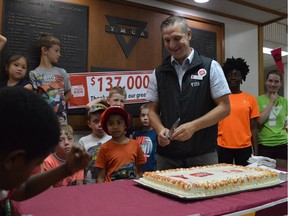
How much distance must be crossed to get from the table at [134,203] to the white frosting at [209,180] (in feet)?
0.11

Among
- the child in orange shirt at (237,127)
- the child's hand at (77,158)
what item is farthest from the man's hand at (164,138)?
the child in orange shirt at (237,127)

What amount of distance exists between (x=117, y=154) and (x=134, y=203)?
103 cm

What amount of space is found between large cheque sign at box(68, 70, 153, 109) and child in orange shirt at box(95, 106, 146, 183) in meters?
1.22

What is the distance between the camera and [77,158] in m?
0.79

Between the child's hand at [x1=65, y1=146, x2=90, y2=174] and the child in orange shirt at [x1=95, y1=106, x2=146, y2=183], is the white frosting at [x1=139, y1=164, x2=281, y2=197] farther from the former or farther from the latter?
the child in orange shirt at [x1=95, y1=106, x2=146, y2=183]

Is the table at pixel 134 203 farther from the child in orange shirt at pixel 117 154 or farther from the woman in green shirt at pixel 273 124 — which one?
the woman in green shirt at pixel 273 124

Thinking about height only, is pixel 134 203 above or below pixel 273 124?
below

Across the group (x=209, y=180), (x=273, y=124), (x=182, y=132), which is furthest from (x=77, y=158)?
(x=273, y=124)

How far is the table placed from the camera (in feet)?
3.20

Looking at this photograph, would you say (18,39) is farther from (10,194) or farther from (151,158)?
(10,194)

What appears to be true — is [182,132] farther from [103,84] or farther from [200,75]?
[103,84]

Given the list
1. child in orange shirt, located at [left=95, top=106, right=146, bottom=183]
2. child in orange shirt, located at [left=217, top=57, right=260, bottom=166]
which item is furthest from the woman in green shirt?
child in orange shirt, located at [left=95, top=106, right=146, bottom=183]

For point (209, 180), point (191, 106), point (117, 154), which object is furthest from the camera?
point (117, 154)

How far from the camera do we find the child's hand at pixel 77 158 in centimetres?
79
